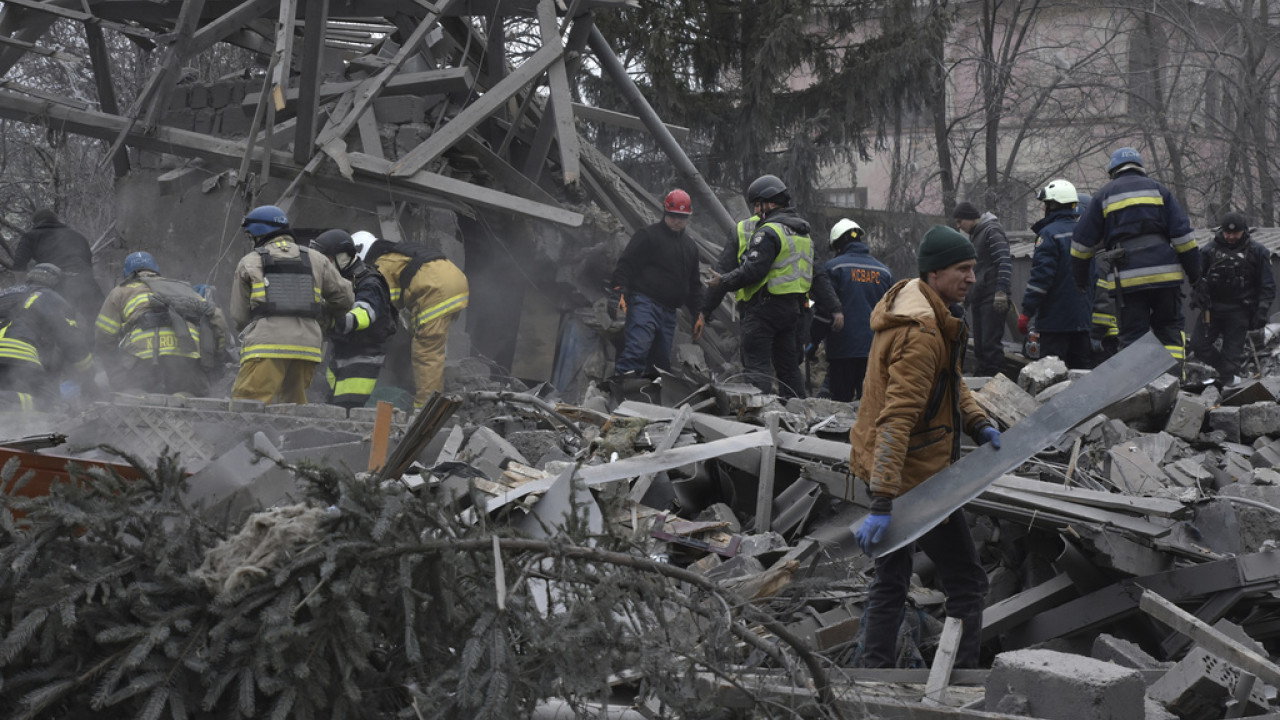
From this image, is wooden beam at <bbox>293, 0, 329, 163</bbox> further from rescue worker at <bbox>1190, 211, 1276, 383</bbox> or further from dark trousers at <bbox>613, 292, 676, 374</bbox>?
rescue worker at <bbox>1190, 211, 1276, 383</bbox>

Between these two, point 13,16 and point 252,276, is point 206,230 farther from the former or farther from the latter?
point 252,276

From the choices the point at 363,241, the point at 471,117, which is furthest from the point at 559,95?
the point at 363,241

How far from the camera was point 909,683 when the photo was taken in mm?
4062

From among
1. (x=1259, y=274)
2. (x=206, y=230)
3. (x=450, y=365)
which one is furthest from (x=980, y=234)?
(x=206, y=230)

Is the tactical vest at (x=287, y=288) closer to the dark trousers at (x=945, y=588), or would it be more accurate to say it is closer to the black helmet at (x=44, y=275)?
the black helmet at (x=44, y=275)

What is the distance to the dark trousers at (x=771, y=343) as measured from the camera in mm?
8312

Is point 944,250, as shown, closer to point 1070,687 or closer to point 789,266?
point 1070,687

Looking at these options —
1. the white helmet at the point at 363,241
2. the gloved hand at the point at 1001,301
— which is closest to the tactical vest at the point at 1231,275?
the gloved hand at the point at 1001,301

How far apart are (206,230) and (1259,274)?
31.6 feet

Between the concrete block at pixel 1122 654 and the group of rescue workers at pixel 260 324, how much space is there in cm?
514

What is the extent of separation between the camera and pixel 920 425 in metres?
4.14

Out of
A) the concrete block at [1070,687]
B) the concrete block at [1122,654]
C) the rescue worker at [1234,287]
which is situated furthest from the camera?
the rescue worker at [1234,287]

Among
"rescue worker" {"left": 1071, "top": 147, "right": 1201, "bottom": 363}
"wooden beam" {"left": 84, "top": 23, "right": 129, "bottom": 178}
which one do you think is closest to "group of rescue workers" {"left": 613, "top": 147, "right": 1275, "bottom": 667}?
"rescue worker" {"left": 1071, "top": 147, "right": 1201, "bottom": 363}

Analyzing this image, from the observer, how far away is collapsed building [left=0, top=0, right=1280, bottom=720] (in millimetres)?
3732
